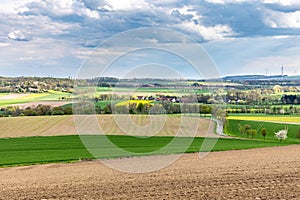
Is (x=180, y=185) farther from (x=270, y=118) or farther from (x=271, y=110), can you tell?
(x=271, y=110)

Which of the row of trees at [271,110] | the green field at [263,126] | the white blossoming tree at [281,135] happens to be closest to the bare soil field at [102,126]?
the green field at [263,126]

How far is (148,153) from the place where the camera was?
32812 millimetres

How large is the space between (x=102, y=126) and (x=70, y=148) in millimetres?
18998

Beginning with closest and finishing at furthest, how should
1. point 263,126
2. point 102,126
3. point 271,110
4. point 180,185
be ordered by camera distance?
point 180,185
point 102,126
point 263,126
point 271,110

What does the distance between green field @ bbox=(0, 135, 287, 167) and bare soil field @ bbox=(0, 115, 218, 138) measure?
1.63m

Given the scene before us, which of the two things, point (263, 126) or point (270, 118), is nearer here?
point (263, 126)

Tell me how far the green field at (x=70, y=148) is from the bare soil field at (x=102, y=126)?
1.63m

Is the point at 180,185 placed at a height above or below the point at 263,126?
above

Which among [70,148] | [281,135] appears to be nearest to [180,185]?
[70,148]

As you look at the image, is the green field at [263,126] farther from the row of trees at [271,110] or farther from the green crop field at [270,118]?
the row of trees at [271,110]

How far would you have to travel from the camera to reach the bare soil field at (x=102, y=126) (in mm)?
19875

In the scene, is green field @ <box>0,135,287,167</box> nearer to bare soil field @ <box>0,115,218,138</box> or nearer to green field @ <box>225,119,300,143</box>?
bare soil field @ <box>0,115,218,138</box>

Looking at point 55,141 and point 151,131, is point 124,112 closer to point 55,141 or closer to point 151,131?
point 151,131

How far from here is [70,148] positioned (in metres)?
43.2
